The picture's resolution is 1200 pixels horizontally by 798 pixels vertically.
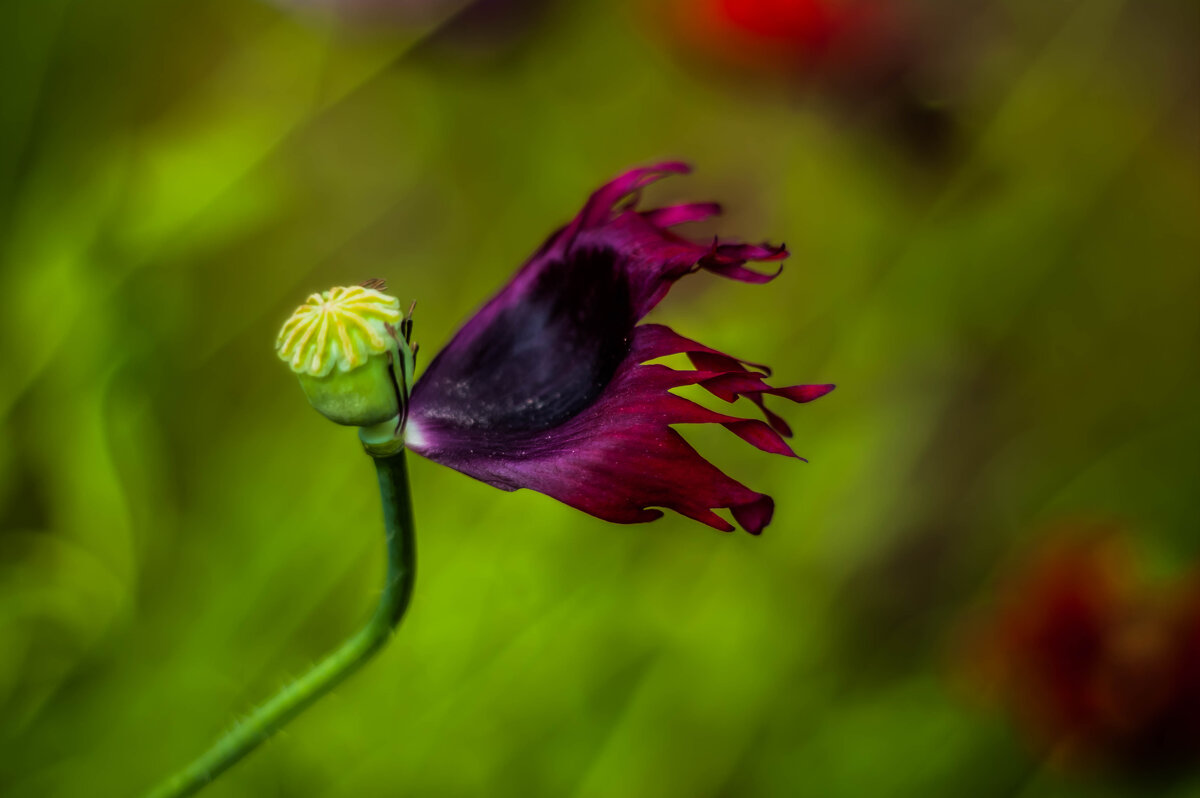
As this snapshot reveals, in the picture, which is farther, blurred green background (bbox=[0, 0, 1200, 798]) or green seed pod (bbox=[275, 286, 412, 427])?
blurred green background (bbox=[0, 0, 1200, 798])

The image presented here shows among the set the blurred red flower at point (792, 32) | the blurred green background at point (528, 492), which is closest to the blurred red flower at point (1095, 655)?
the blurred green background at point (528, 492)

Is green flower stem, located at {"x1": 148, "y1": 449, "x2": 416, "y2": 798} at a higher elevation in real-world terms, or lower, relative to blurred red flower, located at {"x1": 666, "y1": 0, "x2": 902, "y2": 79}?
lower

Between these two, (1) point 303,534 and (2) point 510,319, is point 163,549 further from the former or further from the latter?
(2) point 510,319

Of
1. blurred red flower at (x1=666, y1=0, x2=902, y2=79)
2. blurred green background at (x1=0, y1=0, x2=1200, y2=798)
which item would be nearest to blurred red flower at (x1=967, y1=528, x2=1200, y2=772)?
blurred green background at (x1=0, y1=0, x2=1200, y2=798)

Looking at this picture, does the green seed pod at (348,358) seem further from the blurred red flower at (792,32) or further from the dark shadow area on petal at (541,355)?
the blurred red flower at (792,32)

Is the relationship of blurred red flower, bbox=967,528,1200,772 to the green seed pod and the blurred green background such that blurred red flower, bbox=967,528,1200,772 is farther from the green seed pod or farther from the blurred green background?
the green seed pod

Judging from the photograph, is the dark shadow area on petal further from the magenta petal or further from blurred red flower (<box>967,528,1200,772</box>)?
blurred red flower (<box>967,528,1200,772</box>)

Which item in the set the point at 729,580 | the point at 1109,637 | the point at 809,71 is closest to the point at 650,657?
the point at 729,580
